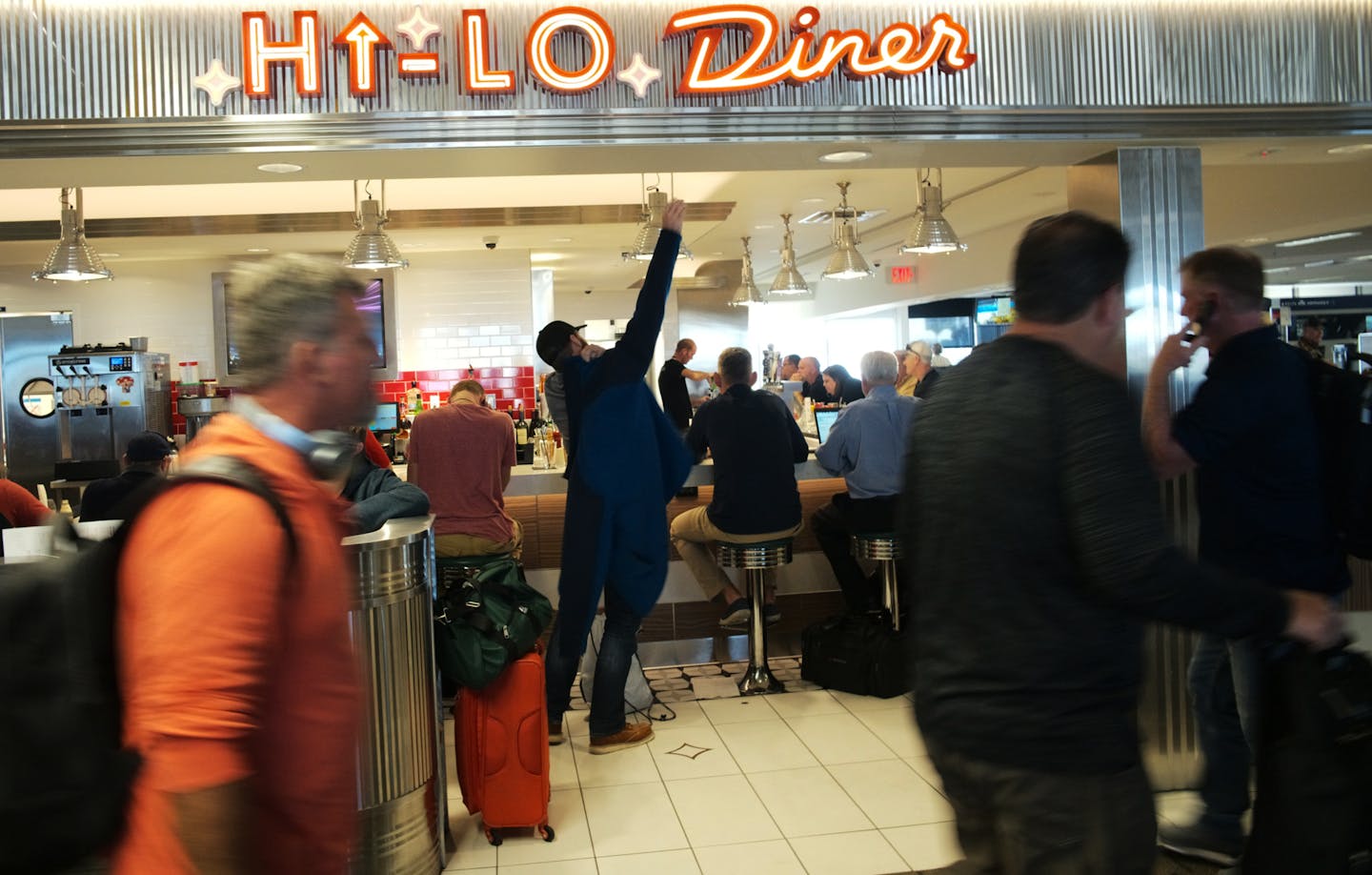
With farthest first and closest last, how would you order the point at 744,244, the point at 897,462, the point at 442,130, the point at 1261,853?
the point at 744,244, the point at 897,462, the point at 442,130, the point at 1261,853

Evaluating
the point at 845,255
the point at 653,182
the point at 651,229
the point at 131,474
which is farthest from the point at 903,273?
the point at 131,474

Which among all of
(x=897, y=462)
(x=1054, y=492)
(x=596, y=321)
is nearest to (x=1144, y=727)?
(x=897, y=462)

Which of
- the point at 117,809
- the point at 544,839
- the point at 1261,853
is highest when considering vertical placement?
the point at 117,809

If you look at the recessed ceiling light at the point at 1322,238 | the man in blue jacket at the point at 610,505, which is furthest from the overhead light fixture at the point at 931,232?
the recessed ceiling light at the point at 1322,238

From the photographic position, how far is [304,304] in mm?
1424

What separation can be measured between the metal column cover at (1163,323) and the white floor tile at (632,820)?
1.80m

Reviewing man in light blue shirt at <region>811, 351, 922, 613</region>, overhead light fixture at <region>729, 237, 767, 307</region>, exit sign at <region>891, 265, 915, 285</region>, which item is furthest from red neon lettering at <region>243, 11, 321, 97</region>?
exit sign at <region>891, 265, 915, 285</region>

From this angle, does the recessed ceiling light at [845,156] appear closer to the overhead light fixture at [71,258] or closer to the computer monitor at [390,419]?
the overhead light fixture at [71,258]

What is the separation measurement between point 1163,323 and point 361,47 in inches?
121

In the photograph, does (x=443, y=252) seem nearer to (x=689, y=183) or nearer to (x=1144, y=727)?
(x=689, y=183)

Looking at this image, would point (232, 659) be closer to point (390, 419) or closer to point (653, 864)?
point (653, 864)

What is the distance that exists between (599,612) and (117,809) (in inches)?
204

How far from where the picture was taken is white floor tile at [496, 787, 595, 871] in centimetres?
383

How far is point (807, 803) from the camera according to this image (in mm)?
4207
